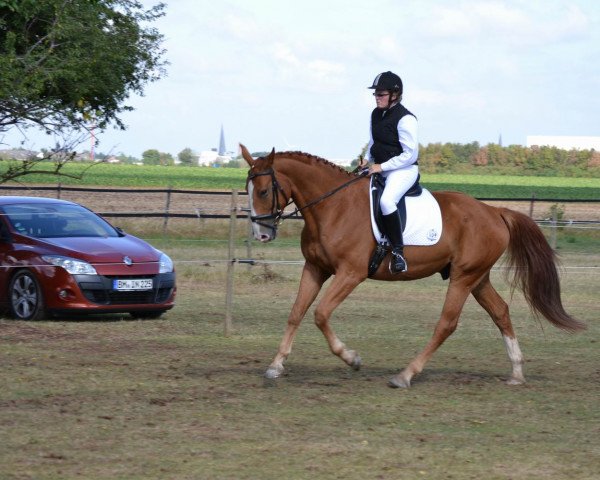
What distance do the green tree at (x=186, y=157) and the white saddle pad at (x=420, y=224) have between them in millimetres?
99287

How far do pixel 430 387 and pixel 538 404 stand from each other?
103 centimetres

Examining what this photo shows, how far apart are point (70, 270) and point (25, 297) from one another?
0.75m

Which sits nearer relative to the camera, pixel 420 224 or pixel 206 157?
pixel 420 224

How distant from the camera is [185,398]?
27.5 feet

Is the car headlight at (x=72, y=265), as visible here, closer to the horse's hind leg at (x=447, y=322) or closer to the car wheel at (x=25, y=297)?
the car wheel at (x=25, y=297)

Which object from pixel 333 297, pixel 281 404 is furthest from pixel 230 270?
pixel 281 404

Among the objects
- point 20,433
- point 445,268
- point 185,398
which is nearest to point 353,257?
point 445,268

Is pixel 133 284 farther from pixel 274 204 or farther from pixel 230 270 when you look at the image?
pixel 274 204

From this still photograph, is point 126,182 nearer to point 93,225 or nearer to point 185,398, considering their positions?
point 93,225

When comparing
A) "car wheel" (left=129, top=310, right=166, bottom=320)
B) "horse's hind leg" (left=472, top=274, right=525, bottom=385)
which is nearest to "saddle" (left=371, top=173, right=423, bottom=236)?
"horse's hind leg" (left=472, top=274, right=525, bottom=385)

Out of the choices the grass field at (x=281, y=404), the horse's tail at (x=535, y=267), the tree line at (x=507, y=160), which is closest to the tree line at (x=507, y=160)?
the tree line at (x=507, y=160)

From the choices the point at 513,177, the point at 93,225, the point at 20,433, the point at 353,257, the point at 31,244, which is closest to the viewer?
the point at 20,433

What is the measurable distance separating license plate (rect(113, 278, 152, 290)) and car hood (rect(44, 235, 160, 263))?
0.25 m

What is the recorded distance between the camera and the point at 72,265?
1284cm
